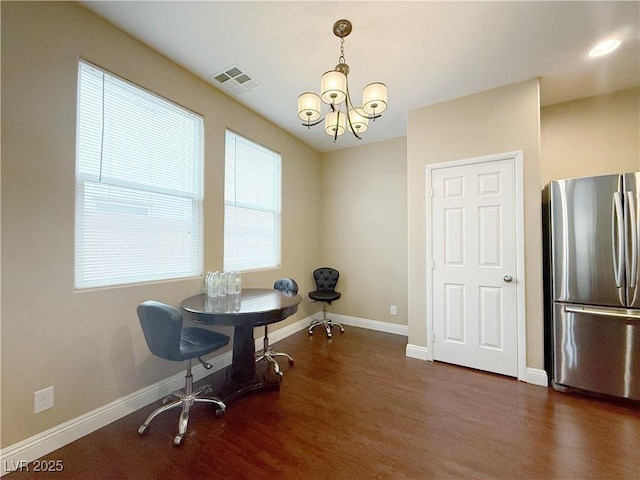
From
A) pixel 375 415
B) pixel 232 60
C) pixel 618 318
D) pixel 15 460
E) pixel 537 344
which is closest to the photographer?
pixel 15 460

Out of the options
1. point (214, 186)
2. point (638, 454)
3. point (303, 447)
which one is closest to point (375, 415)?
point (303, 447)

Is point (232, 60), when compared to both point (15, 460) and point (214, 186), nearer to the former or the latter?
point (214, 186)

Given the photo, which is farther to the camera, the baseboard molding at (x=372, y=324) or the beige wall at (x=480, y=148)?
the baseboard molding at (x=372, y=324)

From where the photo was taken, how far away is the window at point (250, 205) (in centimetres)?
297

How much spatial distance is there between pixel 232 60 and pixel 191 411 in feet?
9.77

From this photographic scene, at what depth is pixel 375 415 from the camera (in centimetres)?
199

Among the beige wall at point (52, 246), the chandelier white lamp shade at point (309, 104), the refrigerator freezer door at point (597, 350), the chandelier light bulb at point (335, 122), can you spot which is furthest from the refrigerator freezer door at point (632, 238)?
the beige wall at point (52, 246)

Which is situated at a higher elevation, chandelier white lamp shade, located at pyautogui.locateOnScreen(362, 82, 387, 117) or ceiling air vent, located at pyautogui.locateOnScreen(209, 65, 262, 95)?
ceiling air vent, located at pyautogui.locateOnScreen(209, 65, 262, 95)

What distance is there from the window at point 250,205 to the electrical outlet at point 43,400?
1.55 meters

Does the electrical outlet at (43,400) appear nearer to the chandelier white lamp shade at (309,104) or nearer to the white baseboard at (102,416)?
the white baseboard at (102,416)

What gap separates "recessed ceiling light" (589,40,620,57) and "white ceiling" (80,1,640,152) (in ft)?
0.17

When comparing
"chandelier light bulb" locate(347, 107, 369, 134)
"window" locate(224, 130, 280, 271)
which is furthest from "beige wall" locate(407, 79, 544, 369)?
"window" locate(224, 130, 280, 271)

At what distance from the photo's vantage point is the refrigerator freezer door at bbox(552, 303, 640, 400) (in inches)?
82.6

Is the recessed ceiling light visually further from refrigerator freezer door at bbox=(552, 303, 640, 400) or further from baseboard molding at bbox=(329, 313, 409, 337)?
baseboard molding at bbox=(329, 313, 409, 337)
